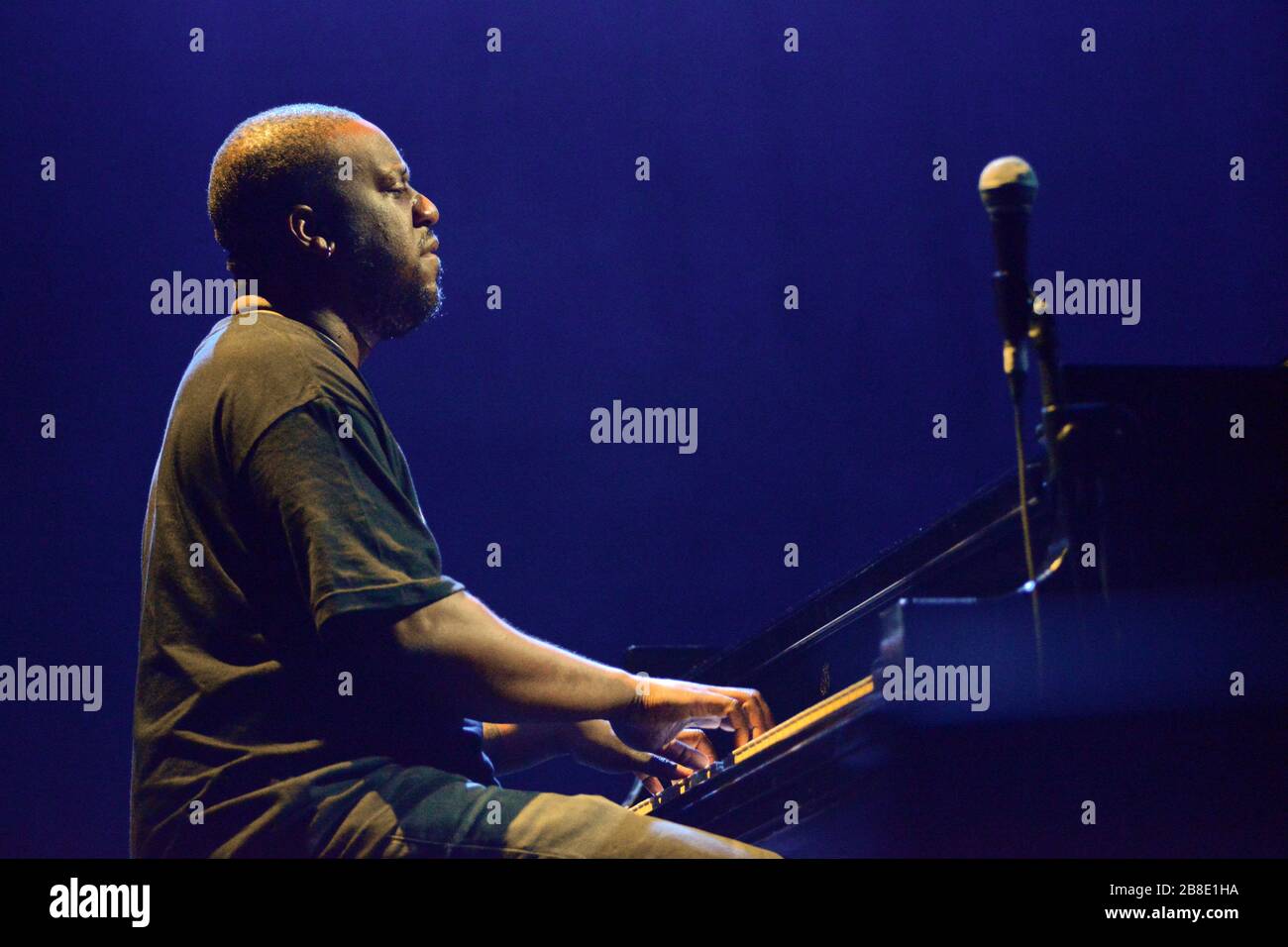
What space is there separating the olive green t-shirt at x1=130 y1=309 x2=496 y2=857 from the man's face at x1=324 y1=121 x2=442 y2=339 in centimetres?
33

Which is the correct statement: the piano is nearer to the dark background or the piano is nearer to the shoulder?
the shoulder

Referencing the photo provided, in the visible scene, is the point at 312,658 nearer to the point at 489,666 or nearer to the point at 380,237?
the point at 489,666

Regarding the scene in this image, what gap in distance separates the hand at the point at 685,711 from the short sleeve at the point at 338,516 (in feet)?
1.19

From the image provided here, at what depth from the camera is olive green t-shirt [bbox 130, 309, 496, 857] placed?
177 centimetres

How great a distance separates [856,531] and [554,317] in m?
0.98

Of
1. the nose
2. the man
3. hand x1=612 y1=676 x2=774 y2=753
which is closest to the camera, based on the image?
the man

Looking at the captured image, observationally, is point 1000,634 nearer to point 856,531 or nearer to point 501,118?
point 856,531

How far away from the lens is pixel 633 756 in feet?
7.77

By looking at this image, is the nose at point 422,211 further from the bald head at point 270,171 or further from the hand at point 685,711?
the hand at point 685,711

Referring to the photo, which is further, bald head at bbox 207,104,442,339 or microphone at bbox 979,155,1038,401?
bald head at bbox 207,104,442,339

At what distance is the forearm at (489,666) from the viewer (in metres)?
1.76

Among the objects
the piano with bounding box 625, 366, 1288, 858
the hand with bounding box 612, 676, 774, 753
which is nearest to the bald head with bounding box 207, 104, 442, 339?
the hand with bounding box 612, 676, 774, 753

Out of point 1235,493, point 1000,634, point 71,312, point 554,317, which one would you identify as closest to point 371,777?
point 1000,634

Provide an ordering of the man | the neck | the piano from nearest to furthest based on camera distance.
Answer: the piano
the man
the neck
